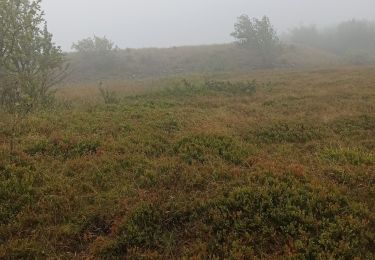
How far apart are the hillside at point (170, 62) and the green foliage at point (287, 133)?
23.4 m

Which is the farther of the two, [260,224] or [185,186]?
[185,186]

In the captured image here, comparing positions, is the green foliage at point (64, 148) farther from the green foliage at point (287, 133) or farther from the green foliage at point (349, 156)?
the green foliage at point (349, 156)

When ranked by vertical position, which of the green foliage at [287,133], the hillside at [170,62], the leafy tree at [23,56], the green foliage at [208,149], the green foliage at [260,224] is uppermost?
the leafy tree at [23,56]

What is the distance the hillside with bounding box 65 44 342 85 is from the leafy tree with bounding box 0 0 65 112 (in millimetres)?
16439

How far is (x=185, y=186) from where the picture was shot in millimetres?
8977

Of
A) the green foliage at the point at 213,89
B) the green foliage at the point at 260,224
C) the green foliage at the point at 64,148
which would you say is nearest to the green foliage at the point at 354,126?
the green foliage at the point at 260,224

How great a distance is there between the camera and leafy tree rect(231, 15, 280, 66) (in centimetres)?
3806

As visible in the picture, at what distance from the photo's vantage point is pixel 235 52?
43250 mm

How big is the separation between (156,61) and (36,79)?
26.1 m

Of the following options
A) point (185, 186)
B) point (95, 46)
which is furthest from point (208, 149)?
point (95, 46)

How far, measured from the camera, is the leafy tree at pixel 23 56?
51.1 ft

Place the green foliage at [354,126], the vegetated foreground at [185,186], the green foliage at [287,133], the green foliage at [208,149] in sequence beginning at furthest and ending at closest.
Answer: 1. the green foliage at [354,126]
2. the green foliage at [287,133]
3. the green foliage at [208,149]
4. the vegetated foreground at [185,186]

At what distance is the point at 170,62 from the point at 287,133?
29971 mm

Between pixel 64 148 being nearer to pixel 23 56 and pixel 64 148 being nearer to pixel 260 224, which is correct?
pixel 260 224
